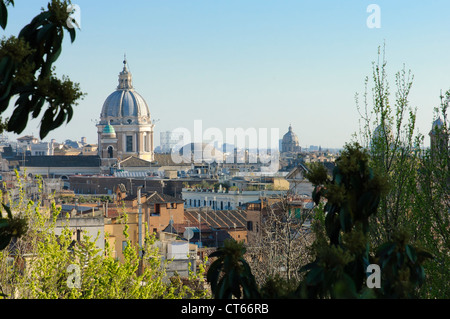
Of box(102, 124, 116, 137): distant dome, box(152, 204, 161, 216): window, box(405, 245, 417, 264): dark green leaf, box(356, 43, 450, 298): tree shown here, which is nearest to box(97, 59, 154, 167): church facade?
box(102, 124, 116, 137): distant dome

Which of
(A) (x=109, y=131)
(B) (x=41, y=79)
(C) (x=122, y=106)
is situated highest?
(C) (x=122, y=106)

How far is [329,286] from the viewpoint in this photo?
3.51 metres

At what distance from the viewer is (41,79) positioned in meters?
3.78

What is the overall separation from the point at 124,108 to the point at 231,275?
300 feet

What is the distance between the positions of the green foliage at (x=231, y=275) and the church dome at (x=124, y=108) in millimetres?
90417

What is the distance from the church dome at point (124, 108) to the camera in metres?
93.9

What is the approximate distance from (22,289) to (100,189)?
193 ft

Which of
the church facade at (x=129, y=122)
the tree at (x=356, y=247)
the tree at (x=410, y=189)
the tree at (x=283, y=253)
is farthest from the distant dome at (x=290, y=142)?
the tree at (x=356, y=247)

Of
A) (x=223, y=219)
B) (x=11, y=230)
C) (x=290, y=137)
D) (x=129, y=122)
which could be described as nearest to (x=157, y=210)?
(x=223, y=219)

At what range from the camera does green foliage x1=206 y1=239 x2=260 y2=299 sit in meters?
3.86

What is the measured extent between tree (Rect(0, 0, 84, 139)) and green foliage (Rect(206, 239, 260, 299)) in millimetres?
1048

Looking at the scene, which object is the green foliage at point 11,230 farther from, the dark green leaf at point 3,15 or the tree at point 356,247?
the tree at point 356,247

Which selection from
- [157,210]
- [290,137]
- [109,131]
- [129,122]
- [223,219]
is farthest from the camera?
[290,137]

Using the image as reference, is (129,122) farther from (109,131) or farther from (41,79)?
(41,79)
